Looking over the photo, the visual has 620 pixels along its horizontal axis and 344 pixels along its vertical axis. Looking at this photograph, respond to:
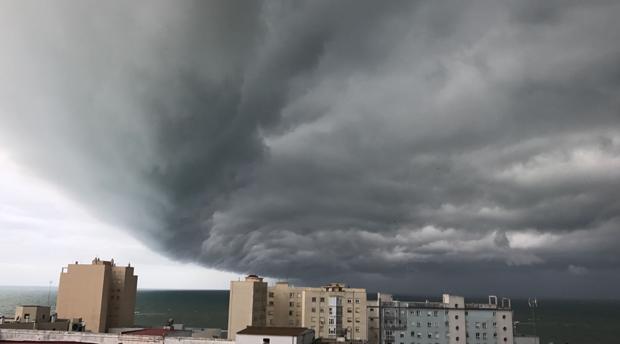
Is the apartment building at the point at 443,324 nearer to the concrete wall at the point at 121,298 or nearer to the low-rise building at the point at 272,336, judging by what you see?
the concrete wall at the point at 121,298

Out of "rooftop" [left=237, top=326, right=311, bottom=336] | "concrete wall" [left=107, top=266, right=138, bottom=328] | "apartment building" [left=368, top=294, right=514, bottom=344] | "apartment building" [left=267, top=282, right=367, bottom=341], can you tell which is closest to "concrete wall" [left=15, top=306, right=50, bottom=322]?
"concrete wall" [left=107, top=266, right=138, bottom=328]

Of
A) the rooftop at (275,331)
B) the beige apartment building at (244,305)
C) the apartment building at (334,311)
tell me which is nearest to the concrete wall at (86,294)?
the beige apartment building at (244,305)

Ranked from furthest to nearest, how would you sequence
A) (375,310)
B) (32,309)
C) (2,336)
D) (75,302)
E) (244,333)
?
(375,310) → (75,302) → (32,309) → (2,336) → (244,333)

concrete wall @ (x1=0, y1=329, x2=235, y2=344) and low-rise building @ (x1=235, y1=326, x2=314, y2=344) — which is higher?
low-rise building @ (x1=235, y1=326, x2=314, y2=344)

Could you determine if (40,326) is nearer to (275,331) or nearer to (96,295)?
(96,295)

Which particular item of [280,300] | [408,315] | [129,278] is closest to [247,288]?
[280,300]

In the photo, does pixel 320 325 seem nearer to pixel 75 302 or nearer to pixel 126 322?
pixel 126 322

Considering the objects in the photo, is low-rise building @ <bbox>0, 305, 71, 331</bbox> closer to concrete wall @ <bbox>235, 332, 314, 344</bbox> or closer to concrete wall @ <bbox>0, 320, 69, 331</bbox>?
concrete wall @ <bbox>0, 320, 69, 331</bbox>
